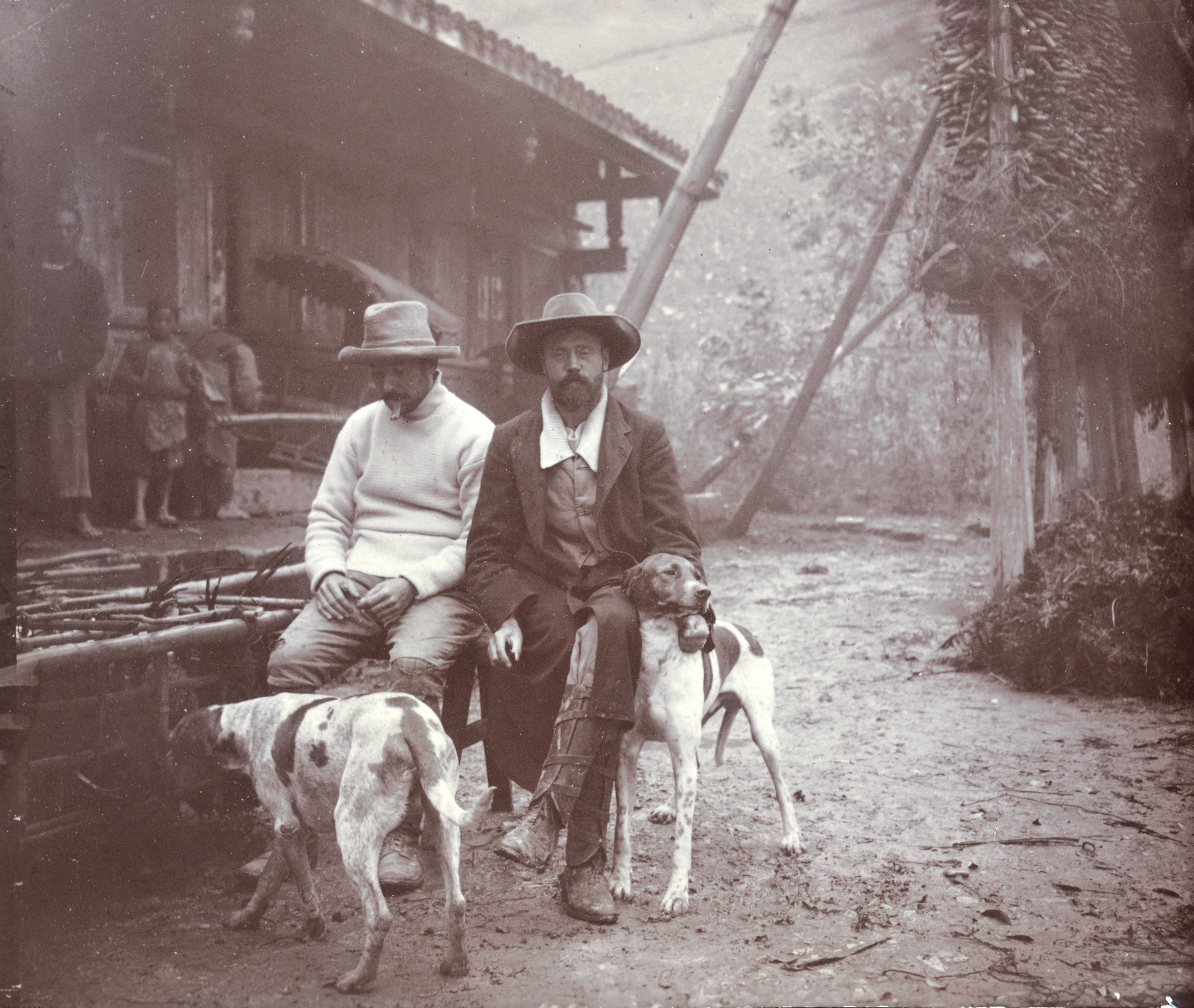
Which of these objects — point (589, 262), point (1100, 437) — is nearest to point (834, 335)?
point (1100, 437)

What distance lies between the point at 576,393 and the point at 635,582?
0.68 metres

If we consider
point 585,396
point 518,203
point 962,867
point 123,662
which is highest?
point 518,203

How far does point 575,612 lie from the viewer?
10.9ft

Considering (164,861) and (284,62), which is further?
(284,62)

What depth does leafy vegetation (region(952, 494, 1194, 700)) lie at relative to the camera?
529 cm

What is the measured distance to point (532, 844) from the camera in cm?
326

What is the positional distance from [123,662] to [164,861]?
0.66 meters

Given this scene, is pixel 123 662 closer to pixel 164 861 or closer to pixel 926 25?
pixel 164 861

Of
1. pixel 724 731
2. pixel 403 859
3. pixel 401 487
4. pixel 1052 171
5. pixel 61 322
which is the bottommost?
pixel 403 859

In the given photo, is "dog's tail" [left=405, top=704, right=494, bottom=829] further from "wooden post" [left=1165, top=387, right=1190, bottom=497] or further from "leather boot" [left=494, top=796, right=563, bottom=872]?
"wooden post" [left=1165, top=387, right=1190, bottom=497]

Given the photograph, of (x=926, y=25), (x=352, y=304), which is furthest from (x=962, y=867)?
(x=352, y=304)

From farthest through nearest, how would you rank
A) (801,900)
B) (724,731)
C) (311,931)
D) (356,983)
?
(724,731)
(801,900)
(311,931)
(356,983)

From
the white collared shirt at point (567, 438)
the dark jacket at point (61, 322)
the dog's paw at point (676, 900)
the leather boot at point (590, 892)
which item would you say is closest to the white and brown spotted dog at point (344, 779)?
the leather boot at point (590, 892)

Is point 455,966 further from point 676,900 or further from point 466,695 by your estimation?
point 466,695
